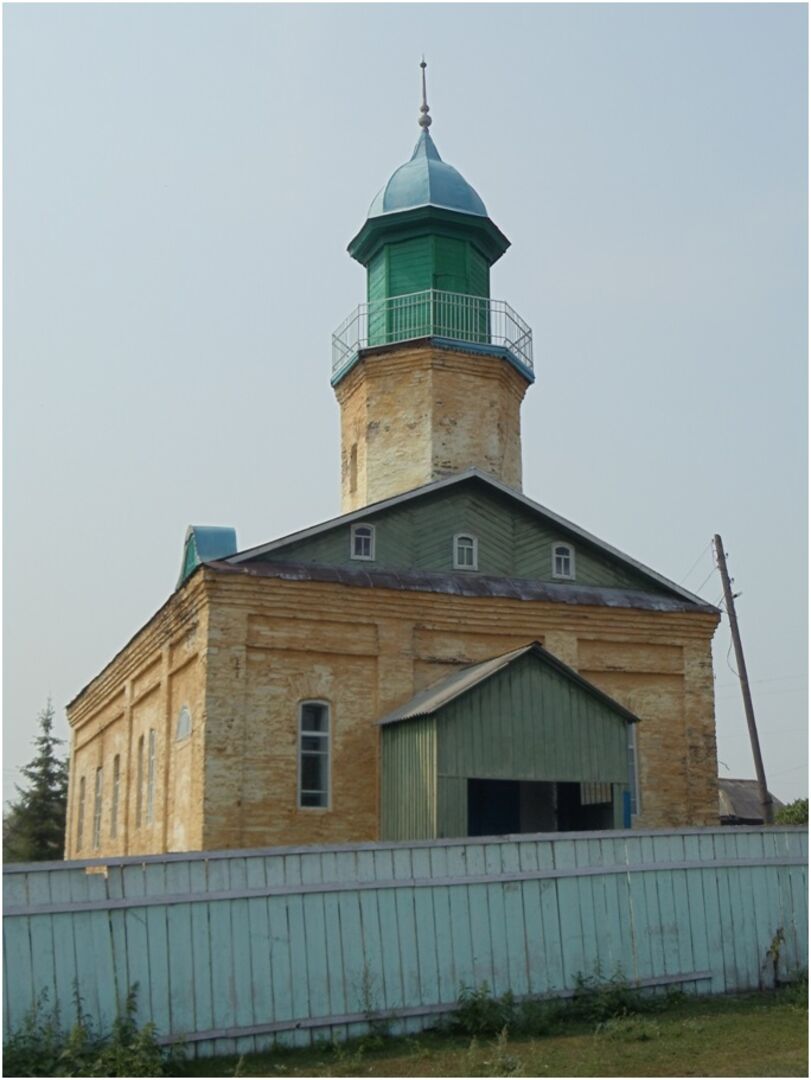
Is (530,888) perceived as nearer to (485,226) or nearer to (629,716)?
(629,716)

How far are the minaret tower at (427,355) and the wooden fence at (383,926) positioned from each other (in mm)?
11602

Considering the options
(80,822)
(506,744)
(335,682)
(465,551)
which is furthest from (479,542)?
(80,822)

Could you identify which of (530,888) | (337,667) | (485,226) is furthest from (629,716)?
(485,226)

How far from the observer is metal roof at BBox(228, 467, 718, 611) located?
792 inches

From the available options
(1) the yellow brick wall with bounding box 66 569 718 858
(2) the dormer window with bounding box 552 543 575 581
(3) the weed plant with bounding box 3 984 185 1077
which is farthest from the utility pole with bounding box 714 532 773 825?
(3) the weed plant with bounding box 3 984 185 1077

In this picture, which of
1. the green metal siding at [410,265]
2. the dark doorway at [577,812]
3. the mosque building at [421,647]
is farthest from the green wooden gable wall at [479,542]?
the green metal siding at [410,265]

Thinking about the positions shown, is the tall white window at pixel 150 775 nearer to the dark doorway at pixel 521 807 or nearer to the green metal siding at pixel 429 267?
the dark doorway at pixel 521 807

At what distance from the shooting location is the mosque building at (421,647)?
1839 cm

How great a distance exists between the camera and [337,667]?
66.1ft

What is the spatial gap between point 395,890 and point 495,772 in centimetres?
589

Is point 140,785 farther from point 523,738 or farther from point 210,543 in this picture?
point 523,738

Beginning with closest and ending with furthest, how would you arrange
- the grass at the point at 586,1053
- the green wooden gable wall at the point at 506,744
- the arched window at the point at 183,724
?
the grass at the point at 586,1053, the green wooden gable wall at the point at 506,744, the arched window at the point at 183,724

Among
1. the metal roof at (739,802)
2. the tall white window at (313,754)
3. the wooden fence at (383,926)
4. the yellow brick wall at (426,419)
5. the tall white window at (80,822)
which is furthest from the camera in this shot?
the metal roof at (739,802)

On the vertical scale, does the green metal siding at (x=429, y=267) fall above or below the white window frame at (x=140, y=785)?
above
